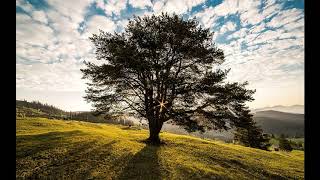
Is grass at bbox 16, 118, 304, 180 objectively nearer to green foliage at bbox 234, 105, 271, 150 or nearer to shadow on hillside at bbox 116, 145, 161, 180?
shadow on hillside at bbox 116, 145, 161, 180

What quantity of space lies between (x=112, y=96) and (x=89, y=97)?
2.34 metres

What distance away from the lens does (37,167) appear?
15.0 metres

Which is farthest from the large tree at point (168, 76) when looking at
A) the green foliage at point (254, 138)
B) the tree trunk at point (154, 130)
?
the green foliage at point (254, 138)

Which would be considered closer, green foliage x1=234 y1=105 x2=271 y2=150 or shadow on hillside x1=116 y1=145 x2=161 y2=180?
shadow on hillside x1=116 y1=145 x2=161 y2=180

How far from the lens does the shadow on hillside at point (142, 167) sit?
1460cm

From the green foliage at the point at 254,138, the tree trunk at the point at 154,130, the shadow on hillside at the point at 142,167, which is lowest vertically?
the green foliage at the point at 254,138

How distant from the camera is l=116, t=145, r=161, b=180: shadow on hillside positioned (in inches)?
575

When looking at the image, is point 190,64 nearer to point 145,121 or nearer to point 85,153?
point 145,121

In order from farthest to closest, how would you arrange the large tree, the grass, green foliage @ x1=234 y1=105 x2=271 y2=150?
green foliage @ x1=234 y1=105 x2=271 y2=150
the large tree
the grass

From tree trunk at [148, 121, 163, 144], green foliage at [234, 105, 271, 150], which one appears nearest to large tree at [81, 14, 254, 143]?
tree trunk at [148, 121, 163, 144]

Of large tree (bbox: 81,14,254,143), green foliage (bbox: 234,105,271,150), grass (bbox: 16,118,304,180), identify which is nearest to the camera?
grass (bbox: 16,118,304,180)

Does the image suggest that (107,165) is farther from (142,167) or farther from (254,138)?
(254,138)

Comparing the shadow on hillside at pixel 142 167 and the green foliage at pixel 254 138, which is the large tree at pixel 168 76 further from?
the green foliage at pixel 254 138
